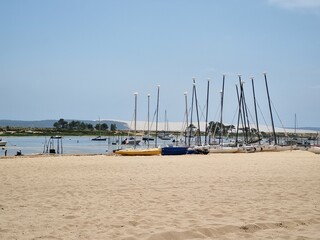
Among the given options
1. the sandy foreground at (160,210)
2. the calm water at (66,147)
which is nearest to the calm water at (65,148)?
the calm water at (66,147)

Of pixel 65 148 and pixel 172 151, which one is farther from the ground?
pixel 172 151

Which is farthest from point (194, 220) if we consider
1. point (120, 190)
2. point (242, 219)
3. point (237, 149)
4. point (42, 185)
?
point (237, 149)

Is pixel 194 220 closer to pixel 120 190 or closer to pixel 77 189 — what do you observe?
pixel 120 190

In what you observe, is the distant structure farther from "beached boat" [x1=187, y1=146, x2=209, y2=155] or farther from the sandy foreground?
the sandy foreground

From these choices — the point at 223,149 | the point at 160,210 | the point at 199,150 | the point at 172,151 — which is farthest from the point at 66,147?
the point at 160,210

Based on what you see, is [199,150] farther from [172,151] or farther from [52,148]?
[52,148]

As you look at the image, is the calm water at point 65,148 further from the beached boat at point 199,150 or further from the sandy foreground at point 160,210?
the sandy foreground at point 160,210

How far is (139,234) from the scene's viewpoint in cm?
700

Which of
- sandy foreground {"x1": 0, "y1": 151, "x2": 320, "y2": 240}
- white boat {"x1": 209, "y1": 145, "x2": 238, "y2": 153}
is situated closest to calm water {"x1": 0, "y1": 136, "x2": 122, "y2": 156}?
white boat {"x1": 209, "y1": 145, "x2": 238, "y2": 153}

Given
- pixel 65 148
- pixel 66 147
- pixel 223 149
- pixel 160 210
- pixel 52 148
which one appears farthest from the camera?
pixel 66 147

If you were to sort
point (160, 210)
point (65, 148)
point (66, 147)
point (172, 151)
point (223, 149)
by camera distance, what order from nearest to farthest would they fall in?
point (160, 210), point (172, 151), point (223, 149), point (65, 148), point (66, 147)

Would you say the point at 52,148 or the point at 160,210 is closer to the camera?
the point at 160,210

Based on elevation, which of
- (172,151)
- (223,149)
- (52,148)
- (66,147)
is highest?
(223,149)

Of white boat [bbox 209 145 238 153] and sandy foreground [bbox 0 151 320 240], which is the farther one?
white boat [bbox 209 145 238 153]
